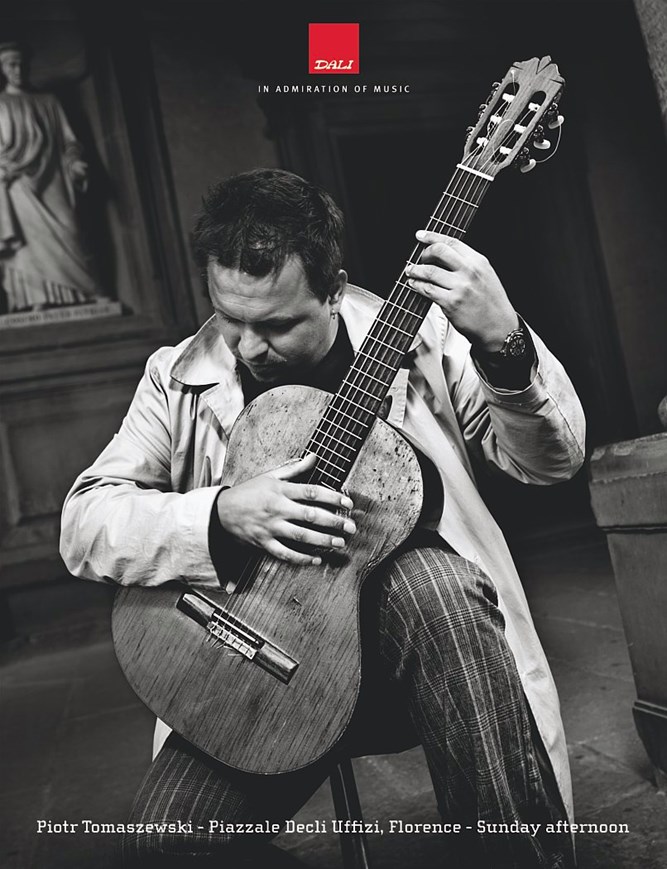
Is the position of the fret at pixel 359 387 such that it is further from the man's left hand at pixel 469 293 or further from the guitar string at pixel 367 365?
the man's left hand at pixel 469 293

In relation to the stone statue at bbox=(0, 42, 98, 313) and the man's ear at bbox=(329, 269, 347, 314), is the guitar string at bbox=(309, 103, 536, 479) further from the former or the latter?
the stone statue at bbox=(0, 42, 98, 313)

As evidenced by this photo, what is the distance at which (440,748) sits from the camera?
1105 mm

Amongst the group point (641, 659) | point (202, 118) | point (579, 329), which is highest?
point (202, 118)

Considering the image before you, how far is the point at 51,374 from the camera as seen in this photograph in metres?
5.04

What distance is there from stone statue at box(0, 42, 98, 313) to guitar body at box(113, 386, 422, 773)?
4344 mm

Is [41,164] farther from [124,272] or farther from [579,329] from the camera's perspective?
[579,329]

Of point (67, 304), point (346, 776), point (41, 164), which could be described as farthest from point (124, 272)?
point (346, 776)

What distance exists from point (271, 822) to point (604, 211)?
19.7 ft

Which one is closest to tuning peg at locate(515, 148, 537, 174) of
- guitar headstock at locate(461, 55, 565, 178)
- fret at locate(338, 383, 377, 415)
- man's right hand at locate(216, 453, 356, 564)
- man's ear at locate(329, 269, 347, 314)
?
guitar headstock at locate(461, 55, 565, 178)

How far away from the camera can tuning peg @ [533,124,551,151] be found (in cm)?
134

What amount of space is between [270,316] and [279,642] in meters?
0.56

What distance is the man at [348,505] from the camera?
1099 millimetres

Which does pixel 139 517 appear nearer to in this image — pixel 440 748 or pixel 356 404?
pixel 356 404

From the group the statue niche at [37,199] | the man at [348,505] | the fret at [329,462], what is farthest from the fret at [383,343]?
the statue niche at [37,199]
